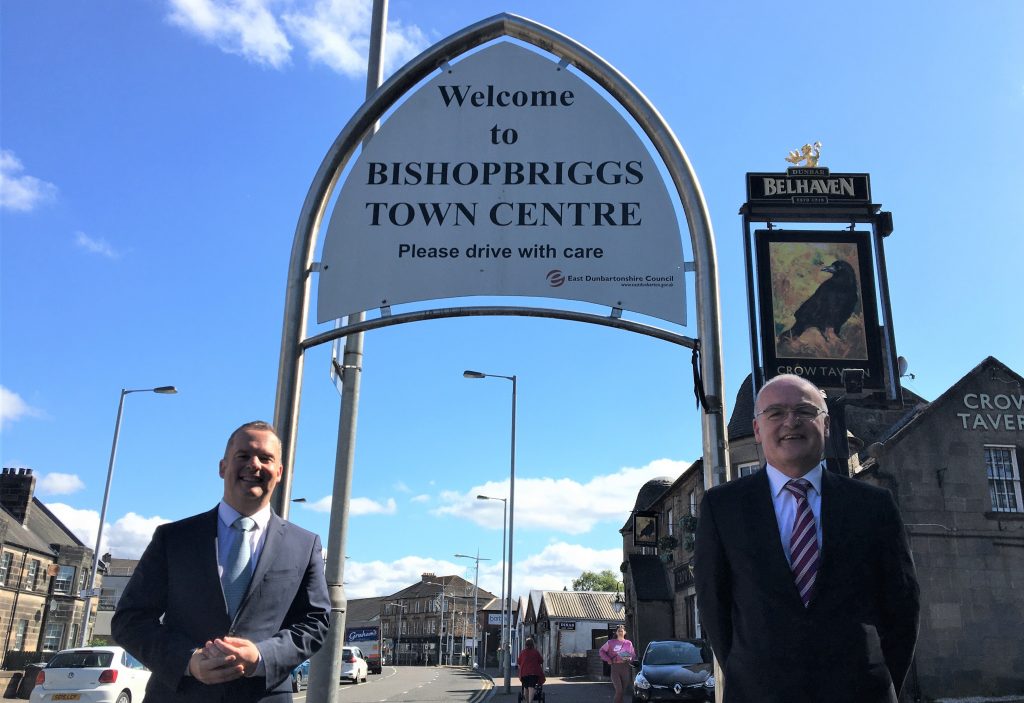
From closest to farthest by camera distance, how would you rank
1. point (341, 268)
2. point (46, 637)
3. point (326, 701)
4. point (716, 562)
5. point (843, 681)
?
point (843, 681), point (716, 562), point (326, 701), point (341, 268), point (46, 637)

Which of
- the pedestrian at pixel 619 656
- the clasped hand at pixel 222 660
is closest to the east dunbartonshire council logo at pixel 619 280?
the clasped hand at pixel 222 660

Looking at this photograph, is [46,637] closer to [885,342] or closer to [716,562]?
[885,342]

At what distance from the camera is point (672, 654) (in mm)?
15930

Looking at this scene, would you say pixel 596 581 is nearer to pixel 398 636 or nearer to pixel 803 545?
pixel 398 636

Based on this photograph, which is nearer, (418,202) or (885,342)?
(418,202)

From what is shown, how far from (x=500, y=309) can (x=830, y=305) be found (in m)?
8.99

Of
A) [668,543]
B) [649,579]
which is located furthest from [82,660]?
[668,543]

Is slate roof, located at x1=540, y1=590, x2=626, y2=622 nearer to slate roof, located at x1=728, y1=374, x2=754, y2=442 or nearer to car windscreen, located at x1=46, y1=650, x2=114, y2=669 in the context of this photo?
slate roof, located at x1=728, y1=374, x2=754, y2=442

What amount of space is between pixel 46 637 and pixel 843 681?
53164mm

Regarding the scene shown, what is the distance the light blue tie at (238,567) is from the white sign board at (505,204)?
2.34 meters

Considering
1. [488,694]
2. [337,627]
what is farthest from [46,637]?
[337,627]

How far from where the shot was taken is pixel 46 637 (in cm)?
4581

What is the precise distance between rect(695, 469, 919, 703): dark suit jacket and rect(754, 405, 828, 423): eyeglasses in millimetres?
202

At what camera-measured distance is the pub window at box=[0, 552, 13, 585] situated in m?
41.5
